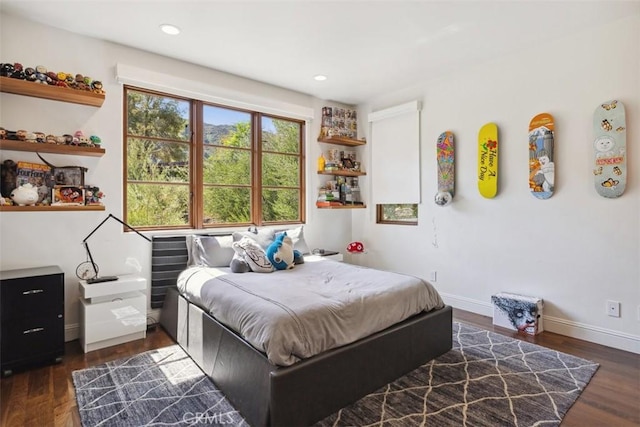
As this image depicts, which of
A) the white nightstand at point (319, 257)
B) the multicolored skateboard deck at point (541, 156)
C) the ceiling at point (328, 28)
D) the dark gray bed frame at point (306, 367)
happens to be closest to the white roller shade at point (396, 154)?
the ceiling at point (328, 28)

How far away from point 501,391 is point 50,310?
3090 millimetres

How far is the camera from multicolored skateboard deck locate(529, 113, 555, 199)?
3.02m

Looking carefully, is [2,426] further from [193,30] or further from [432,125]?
[432,125]

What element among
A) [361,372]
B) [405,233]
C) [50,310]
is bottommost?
[361,372]

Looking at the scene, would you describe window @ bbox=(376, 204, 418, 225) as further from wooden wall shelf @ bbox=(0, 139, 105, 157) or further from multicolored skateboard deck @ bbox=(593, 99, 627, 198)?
wooden wall shelf @ bbox=(0, 139, 105, 157)

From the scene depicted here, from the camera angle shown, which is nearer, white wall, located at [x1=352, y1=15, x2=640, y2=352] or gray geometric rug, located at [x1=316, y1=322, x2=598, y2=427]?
gray geometric rug, located at [x1=316, y1=322, x2=598, y2=427]

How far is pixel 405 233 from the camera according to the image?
4.31m

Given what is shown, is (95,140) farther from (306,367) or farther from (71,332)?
(306,367)

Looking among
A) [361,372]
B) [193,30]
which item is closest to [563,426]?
[361,372]

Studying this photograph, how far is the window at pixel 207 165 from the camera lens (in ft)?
10.8

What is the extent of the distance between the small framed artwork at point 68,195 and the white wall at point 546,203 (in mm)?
3444

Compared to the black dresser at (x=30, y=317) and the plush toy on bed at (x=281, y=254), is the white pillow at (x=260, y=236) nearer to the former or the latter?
the plush toy on bed at (x=281, y=254)

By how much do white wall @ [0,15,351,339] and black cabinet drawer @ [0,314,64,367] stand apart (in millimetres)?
419

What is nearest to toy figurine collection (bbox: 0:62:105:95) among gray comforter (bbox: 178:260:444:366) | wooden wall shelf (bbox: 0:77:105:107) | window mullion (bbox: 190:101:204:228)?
wooden wall shelf (bbox: 0:77:105:107)
